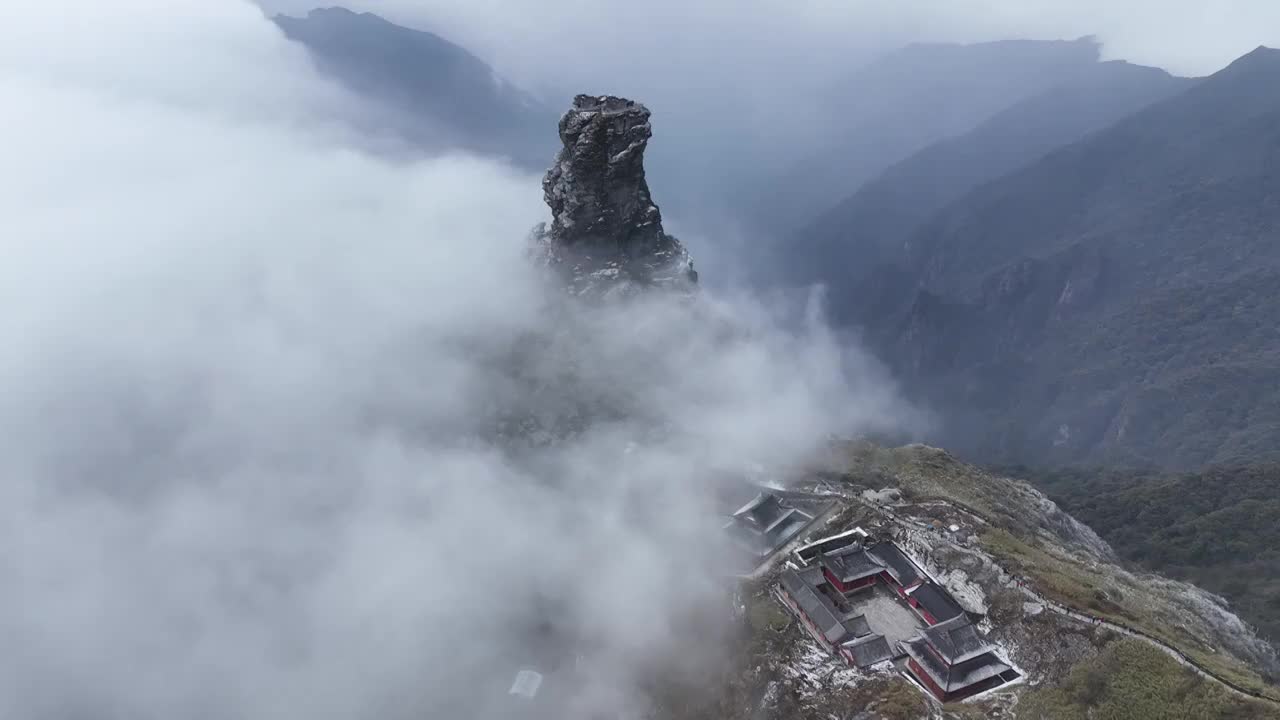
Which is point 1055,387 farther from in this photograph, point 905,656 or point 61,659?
point 61,659

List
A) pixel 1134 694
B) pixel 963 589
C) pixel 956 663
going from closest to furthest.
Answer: pixel 1134 694 < pixel 956 663 < pixel 963 589

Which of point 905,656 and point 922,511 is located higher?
point 922,511

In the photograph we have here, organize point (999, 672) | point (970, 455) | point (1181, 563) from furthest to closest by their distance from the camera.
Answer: point (970, 455), point (1181, 563), point (999, 672)

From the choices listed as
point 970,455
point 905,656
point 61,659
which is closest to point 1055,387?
point 970,455

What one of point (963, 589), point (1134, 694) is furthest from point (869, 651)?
point (1134, 694)

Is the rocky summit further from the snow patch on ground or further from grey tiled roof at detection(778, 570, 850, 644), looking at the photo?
the snow patch on ground

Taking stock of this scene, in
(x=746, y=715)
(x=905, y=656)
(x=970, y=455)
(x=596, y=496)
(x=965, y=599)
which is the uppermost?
(x=970, y=455)

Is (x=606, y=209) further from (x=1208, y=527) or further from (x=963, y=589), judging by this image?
(x=1208, y=527)

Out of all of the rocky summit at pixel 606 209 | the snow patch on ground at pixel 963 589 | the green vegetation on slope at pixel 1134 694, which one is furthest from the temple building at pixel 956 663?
the rocky summit at pixel 606 209
